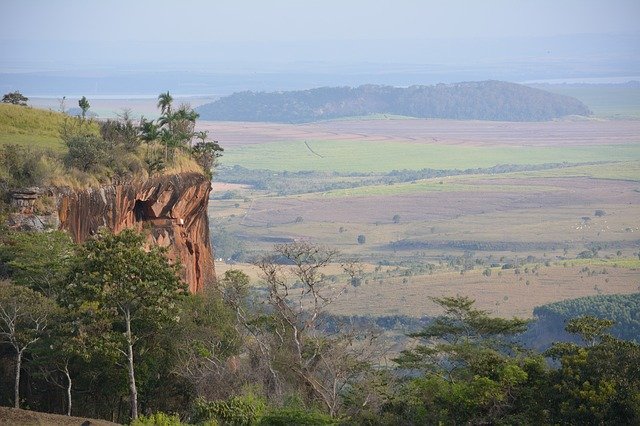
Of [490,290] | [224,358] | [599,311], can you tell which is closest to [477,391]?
[224,358]

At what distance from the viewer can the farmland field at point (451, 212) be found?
76250 millimetres

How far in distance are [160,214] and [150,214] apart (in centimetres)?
35

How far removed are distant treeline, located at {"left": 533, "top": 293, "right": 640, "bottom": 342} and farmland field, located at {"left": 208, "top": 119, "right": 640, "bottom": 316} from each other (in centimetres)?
244

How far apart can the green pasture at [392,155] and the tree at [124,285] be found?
12758 centimetres

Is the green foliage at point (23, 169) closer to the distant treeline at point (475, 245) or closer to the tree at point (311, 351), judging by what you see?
the tree at point (311, 351)

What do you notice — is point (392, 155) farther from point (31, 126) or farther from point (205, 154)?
point (205, 154)

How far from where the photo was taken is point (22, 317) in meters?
28.8

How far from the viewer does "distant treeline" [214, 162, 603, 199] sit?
14112 centimetres

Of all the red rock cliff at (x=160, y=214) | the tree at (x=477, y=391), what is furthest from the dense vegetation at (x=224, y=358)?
the red rock cliff at (x=160, y=214)

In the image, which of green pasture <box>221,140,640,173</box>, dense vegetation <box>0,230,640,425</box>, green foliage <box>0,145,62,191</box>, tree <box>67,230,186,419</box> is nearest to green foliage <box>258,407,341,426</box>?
dense vegetation <box>0,230,640,425</box>

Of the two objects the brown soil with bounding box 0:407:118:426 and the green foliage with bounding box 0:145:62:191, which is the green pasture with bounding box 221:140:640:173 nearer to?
the green foliage with bounding box 0:145:62:191

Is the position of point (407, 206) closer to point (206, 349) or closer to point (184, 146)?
point (184, 146)

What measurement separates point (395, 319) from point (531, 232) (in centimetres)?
3889

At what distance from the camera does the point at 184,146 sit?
42062 millimetres
